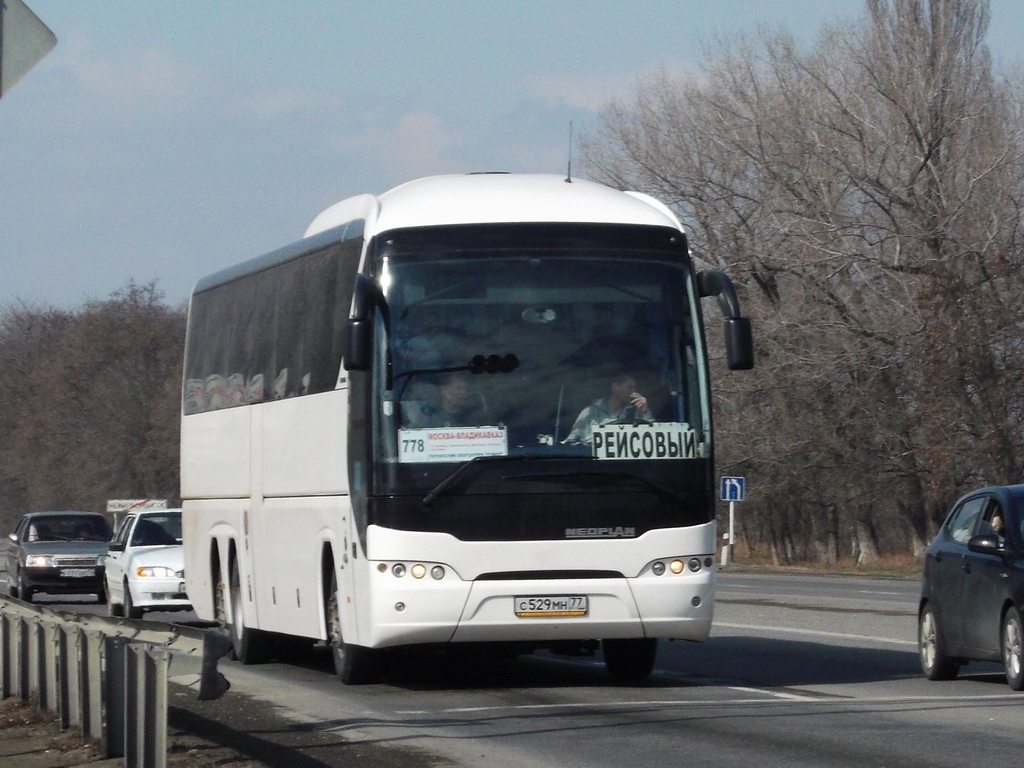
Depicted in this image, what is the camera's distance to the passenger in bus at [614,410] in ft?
43.1

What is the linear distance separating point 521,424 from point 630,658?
268cm

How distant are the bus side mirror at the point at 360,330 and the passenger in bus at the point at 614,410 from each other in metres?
1.49

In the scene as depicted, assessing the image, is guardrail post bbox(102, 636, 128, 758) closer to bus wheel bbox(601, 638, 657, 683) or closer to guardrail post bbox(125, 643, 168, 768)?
guardrail post bbox(125, 643, 168, 768)

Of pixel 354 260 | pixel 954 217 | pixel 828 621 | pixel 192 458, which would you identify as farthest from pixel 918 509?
pixel 354 260

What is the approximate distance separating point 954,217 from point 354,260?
103 feet

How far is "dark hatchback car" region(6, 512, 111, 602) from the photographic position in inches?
1289

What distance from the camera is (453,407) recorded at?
42.8 ft

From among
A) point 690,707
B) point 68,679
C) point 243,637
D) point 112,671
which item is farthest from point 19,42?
point 243,637

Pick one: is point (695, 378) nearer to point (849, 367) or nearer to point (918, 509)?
point (849, 367)

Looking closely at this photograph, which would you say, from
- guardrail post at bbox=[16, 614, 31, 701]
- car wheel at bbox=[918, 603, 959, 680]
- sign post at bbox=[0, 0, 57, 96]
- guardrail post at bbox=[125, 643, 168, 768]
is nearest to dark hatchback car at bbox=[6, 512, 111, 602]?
guardrail post at bbox=[16, 614, 31, 701]

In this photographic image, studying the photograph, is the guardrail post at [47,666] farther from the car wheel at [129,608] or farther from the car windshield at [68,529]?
the car windshield at [68,529]

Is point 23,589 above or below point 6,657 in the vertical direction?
above

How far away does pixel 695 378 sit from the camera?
1334 centimetres

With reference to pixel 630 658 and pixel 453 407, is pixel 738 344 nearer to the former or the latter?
pixel 453 407
